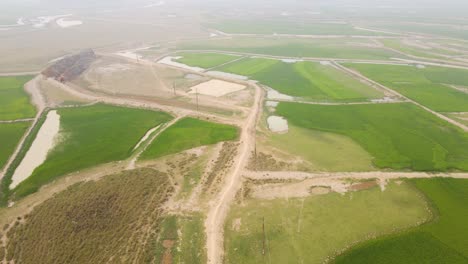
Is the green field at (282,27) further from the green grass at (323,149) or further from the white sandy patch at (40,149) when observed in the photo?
the white sandy patch at (40,149)

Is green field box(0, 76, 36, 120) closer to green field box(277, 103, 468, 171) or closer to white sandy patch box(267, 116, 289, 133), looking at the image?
white sandy patch box(267, 116, 289, 133)

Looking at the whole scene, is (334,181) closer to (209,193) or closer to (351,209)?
(351,209)

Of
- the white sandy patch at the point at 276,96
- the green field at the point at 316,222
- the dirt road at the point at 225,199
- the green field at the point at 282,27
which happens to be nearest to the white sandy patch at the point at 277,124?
the dirt road at the point at 225,199

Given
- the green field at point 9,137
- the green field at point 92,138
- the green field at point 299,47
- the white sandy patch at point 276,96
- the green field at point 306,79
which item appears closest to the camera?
the green field at point 92,138

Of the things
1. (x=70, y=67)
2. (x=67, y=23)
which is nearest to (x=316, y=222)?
(x=70, y=67)

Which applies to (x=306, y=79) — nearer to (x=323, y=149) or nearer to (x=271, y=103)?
(x=271, y=103)

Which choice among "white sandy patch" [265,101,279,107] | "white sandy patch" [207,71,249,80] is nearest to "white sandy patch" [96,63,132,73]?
"white sandy patch" [207,71,249,80]

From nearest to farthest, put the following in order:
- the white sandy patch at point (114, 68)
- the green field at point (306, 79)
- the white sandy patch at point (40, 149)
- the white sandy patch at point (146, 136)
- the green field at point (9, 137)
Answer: the white sandy patch at point (40, 149), the green field at point (9, 137), the white sandy patch at point (146, 136), the green field at point (306, 79), the white sandy patch at point (114, 68)
